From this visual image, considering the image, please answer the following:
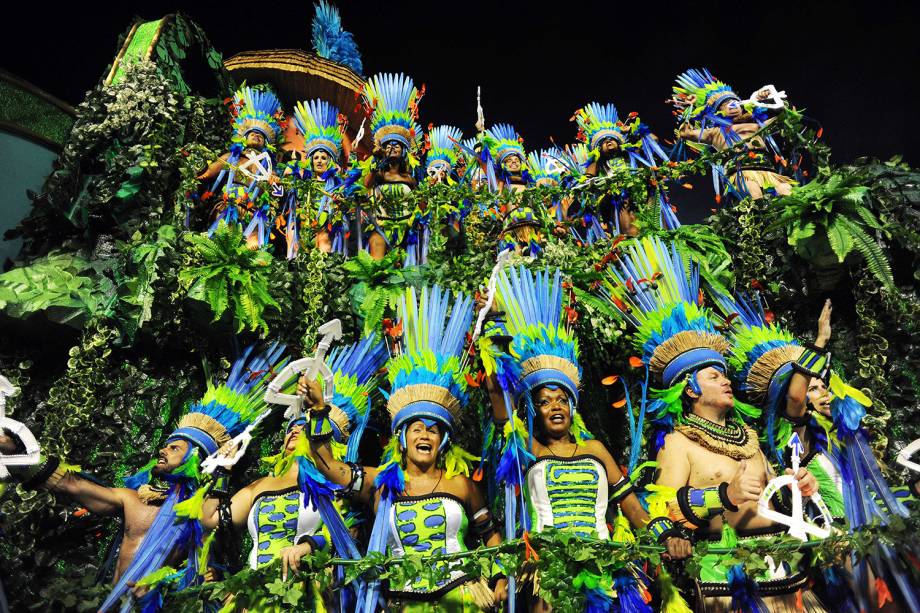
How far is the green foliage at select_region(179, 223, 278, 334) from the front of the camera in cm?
564

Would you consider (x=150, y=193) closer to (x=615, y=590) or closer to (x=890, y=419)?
(x=615, y=590)

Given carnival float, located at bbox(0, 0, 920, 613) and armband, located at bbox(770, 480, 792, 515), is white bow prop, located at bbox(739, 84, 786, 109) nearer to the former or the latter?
carnival float, located at bbox(0, 0, 920, 613)

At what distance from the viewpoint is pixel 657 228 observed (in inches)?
241

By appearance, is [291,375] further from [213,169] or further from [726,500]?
[213,169]

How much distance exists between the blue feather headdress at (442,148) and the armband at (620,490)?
5.29 m

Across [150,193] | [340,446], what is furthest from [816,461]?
[150,193]

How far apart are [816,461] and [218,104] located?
6.27 m

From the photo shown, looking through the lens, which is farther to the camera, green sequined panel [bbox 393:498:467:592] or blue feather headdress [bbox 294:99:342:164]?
blue feather headdress [bbox 294:99:342:164]

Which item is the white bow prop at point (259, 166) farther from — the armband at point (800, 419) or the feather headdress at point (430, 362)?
the armband at point (800, 419)

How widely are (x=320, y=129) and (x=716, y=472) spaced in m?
5.19

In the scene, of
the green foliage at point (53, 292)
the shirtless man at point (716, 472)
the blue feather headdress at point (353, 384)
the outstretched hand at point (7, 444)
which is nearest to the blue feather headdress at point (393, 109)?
the blue feather headdress at point (353, 384)

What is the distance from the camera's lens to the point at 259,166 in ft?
24.3

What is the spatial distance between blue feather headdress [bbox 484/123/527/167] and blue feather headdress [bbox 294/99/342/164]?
1.50 metres

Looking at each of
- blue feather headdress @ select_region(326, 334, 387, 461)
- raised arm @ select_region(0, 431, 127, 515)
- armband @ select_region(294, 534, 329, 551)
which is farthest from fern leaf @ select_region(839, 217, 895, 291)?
raised arm @ select_region(0, 431, 127, 515)
